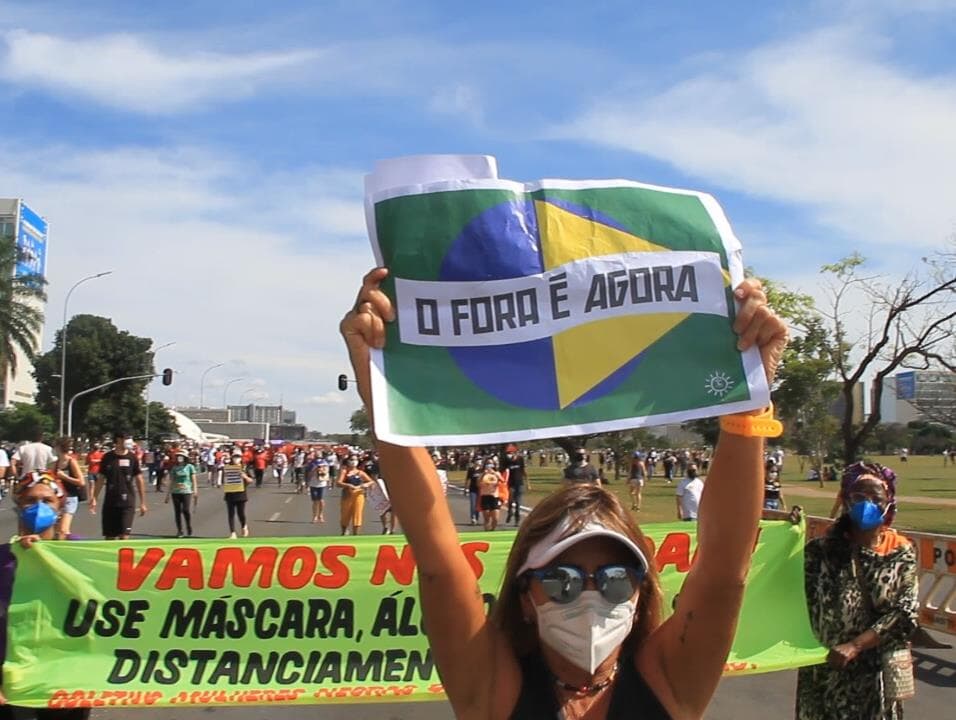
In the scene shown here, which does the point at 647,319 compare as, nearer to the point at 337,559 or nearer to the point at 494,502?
the point at 337,559

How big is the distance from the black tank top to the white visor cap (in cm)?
23

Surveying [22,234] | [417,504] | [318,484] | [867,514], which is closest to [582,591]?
[417,504]

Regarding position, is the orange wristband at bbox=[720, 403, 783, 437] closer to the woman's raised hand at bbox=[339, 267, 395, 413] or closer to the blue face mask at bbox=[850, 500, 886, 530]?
the woman's raised hand at bbox=[339, 267, 395, 413]

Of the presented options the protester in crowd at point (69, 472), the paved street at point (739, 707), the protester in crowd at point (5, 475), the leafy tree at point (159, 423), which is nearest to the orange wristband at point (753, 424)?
the paved street at point (739, 707)

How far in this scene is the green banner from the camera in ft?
19.4

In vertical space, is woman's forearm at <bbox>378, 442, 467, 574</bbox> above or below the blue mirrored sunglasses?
above

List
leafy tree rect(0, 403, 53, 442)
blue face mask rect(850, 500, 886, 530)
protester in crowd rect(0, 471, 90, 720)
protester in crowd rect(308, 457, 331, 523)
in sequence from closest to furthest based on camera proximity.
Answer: blue face mask rect(850, 500, 886, 530)
protester in crowd rect(0, 471, 90, 720)
protester in crowd rect(308, 457, 331, 523)
leafy tree rect(0, 403, 53, 442)

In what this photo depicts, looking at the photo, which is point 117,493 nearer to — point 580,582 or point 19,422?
point 580,582

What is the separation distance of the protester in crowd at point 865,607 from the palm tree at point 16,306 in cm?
5636

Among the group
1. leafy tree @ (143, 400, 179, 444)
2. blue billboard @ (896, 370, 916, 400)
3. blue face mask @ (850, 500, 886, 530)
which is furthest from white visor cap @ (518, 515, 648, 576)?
leafy tree @ (143, 400, 179, 444)

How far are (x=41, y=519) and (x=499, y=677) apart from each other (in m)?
4.37

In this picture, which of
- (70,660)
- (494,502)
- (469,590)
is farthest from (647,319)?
(494,502)

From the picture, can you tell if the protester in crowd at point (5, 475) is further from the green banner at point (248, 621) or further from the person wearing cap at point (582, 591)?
the person wearing cap at point (582, 591)

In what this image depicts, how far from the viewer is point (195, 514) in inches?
1000
